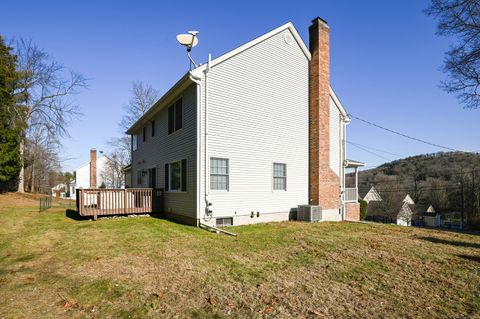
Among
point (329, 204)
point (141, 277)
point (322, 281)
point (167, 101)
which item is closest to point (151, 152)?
point (167, 101)

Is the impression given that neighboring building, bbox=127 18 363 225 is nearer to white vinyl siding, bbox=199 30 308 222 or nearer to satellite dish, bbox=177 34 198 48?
white vinyl siding, bbox=199 30 308 222

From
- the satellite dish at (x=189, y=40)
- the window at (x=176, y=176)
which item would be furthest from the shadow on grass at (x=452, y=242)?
the satellite dish at (x=189, y=40)

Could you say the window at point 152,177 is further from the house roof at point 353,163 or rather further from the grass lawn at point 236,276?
the house roof at point 353,163

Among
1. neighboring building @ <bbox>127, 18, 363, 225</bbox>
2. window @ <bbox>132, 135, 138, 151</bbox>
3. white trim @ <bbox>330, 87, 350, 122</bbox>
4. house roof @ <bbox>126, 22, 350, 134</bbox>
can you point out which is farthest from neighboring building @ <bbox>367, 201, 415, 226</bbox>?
window @ <bbox>132, 135, 138, 151</bbox>

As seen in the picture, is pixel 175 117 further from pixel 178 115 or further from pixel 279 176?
pixel 279 176

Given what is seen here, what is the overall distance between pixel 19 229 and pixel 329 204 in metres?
12.9

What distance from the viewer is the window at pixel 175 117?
1174 centimetres

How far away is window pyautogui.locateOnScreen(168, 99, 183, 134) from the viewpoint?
11.7 m

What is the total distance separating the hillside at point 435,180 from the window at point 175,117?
→ 41326 mm

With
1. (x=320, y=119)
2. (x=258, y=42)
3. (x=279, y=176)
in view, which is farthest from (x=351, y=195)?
(x=258, y=42)

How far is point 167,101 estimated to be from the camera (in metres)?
12.7

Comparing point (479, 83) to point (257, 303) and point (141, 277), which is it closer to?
point (257, 303)

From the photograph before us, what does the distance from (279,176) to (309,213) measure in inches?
84.7

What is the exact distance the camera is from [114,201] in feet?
38.7
